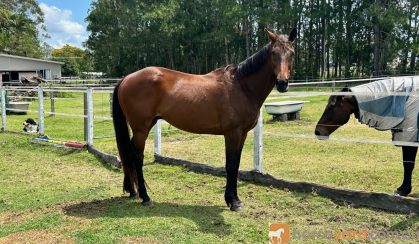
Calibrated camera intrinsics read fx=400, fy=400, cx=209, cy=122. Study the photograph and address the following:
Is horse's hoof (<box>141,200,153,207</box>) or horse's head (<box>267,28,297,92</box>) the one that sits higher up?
horse's head (<box>267,28,297,92</box>)

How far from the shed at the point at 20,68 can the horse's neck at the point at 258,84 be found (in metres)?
32.9

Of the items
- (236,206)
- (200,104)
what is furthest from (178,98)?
(236,206)

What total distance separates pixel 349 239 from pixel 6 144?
814 centimetres

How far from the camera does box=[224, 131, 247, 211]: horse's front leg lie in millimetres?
4418

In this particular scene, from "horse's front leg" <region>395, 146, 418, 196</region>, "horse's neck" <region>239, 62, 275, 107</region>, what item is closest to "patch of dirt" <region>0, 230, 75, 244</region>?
"horse's neck" <region>239, 62, 275, 107</region>

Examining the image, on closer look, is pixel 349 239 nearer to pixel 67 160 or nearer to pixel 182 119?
pixel 182 119

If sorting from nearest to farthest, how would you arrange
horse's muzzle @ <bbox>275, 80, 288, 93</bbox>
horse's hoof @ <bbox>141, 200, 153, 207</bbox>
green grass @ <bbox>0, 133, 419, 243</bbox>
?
green grass @ <bbox>0, 133, 419, 243</bbox>
horse's muzzle @ <bbox>275, 80, 288, 93</bbox>
horse's hoof @ <bbox>141, 200, 153, 207</bbox>

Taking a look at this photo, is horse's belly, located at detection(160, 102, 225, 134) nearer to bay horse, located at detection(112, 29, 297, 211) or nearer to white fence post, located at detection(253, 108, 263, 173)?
bay horse, located at detection(112, 29, 297, 211)

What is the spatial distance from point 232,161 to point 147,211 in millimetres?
1094

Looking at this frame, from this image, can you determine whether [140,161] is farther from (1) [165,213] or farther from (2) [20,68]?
(2) [20,68]

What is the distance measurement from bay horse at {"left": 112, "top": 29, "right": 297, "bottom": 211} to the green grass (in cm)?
34

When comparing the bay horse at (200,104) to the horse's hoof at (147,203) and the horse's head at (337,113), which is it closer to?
the horse's hoof at (147,203)

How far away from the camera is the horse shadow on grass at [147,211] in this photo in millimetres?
4125

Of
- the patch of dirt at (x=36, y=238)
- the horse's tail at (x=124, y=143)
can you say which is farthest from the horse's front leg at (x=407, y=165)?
the patch of dirt at (x=36, y=238)
